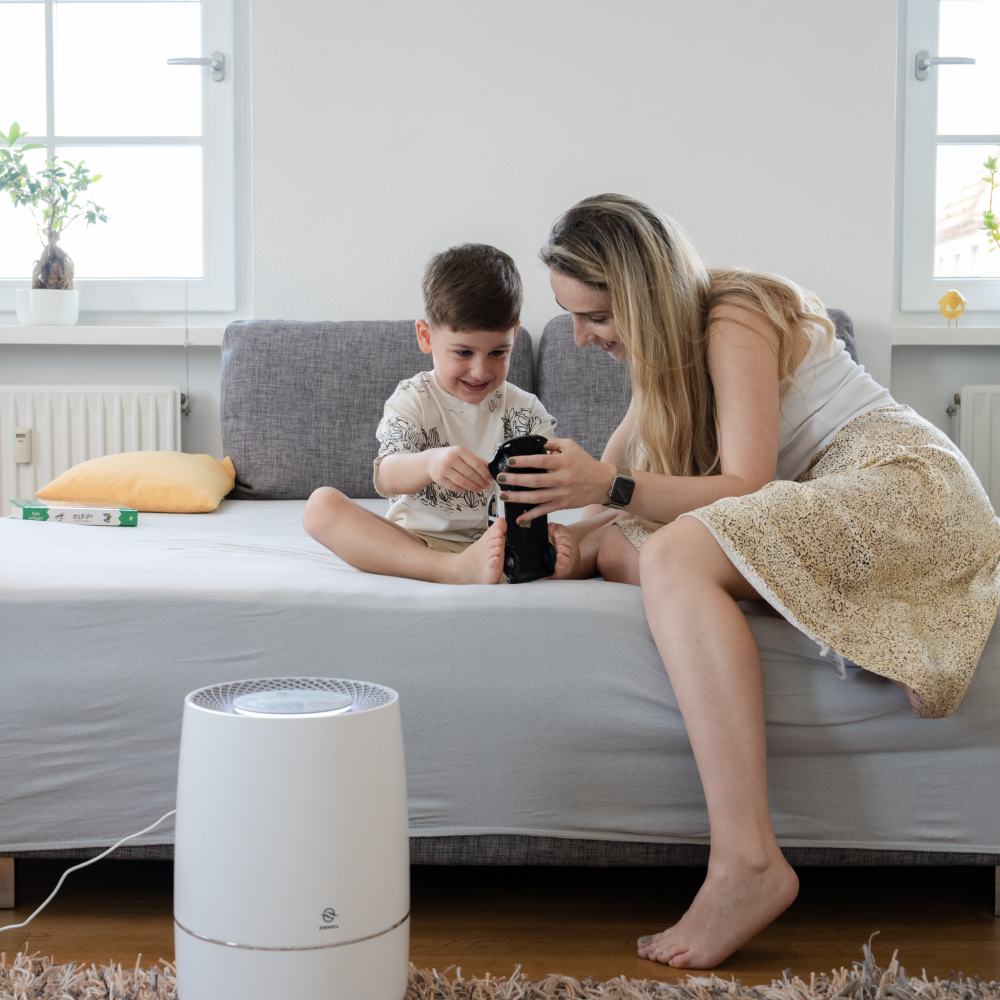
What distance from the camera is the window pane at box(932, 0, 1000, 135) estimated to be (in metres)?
2.38

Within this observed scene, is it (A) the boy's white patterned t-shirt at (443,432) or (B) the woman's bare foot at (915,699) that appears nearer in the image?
(B) the woman's bare foot at (915,699)

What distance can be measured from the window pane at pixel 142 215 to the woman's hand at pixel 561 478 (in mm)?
1714

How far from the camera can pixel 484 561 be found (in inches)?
42.8

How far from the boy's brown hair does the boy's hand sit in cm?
26

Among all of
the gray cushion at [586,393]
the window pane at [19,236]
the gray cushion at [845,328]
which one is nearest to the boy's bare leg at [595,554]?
the gray cushion at [586,393]

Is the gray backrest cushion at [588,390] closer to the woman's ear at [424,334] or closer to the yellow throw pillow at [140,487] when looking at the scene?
the woman's ear at [424,334]

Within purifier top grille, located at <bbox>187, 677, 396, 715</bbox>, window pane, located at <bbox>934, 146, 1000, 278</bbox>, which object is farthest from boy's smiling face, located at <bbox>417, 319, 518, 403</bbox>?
window pane, located at <bbox>934, 146, 1000, 278</bbox>

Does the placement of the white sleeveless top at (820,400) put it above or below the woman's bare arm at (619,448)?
above

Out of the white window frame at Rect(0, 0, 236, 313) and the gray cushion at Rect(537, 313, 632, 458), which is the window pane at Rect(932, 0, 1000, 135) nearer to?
the gray cushion at Rect(537, 313, 632, 458)

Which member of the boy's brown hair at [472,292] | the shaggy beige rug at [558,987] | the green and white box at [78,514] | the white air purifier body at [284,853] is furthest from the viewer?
the green and white box at [78,514]

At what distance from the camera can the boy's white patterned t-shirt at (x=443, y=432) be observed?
4.54 feet

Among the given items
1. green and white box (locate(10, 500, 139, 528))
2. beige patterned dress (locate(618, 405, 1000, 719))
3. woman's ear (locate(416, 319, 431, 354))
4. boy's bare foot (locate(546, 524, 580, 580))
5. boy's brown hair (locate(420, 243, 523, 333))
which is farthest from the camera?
green and white box (locate(10, 500, 139, 528))

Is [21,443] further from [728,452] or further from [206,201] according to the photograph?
[728,452]

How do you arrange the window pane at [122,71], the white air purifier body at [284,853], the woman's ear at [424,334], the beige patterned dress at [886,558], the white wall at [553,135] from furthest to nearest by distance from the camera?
the window pane at [122,71], the white wall at [553,135], the woman's ear at [424,334], the beige patterned dress at [886,558], the white air purifier body at [284,853]
